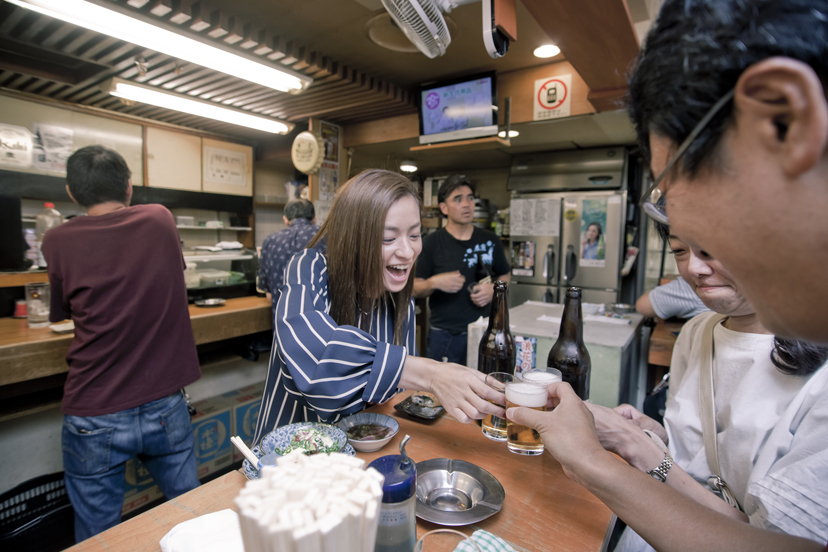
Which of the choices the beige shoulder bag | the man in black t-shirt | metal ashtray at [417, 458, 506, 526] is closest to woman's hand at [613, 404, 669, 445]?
the beige shoulder bag

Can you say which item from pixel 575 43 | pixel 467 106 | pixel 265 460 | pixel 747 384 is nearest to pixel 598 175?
pixel 467 106

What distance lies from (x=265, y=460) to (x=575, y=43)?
8.38 ft

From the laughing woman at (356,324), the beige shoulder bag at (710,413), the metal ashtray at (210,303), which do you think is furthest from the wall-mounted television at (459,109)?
the beige shoulder bag at (710,413)

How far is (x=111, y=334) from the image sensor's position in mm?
1889

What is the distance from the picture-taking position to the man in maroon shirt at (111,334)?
1.86 metres

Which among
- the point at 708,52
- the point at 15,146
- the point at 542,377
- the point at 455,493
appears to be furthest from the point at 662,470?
the point at 15,146

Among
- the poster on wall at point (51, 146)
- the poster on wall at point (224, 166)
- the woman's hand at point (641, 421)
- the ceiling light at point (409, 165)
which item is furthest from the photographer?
the ceiling light at point (409, 165)

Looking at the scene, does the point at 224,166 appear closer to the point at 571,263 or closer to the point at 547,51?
the point at 547,51

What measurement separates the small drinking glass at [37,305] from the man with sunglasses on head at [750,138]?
3.30 m

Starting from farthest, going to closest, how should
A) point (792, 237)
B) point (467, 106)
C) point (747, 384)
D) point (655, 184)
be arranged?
point (467, 106) < point (747, 384) < point (655, 184) < point (792, 237)

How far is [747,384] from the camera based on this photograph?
1076 millimetres

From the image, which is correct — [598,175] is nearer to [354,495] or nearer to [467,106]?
[467,106]

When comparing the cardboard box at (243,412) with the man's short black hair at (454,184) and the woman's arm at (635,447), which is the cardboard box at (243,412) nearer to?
the man's short black hair at (454,184)

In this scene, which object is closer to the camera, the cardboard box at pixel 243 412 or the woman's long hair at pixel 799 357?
the woman's long hair at pixel 799 357
